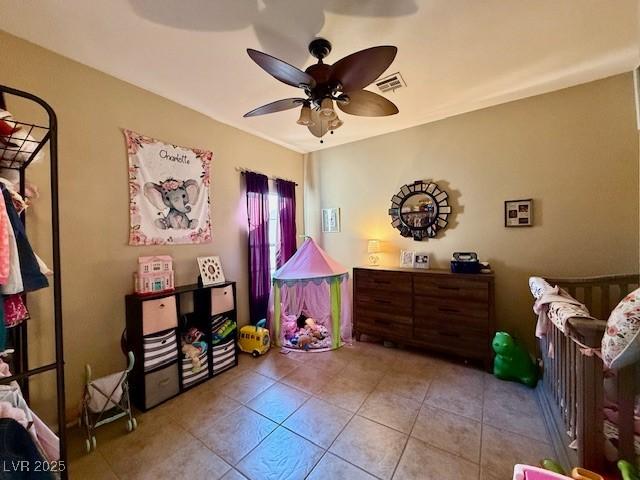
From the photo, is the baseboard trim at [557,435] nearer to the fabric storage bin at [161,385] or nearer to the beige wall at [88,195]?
the fabric storage bin at [161,385]

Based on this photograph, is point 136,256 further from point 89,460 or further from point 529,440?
point 529,440

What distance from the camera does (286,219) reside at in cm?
368

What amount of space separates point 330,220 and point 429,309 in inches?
75.2

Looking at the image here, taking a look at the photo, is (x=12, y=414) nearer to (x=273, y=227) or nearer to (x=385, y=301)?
(x=385, y=301)

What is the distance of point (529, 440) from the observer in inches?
61.5

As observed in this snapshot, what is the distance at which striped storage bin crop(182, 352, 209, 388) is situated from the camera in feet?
7.13

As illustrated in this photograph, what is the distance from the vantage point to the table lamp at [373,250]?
3.27 m

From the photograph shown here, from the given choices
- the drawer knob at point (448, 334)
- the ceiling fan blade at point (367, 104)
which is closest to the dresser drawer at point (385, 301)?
the drawer knob at point (448, 334)

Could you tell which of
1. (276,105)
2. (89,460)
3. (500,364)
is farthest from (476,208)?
(89,460)

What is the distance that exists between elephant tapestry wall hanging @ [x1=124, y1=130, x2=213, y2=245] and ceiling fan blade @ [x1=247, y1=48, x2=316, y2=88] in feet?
4.88

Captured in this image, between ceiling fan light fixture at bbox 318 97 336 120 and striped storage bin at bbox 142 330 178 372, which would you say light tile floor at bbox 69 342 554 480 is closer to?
striped storage bin at bbox 142 330 178 372

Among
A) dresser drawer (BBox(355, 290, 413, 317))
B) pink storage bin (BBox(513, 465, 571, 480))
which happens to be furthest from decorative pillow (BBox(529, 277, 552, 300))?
dresser drawer (BBox(355, 290, 413, 317))

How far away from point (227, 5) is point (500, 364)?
11.2ft

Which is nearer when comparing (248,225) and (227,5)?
(227,5)
